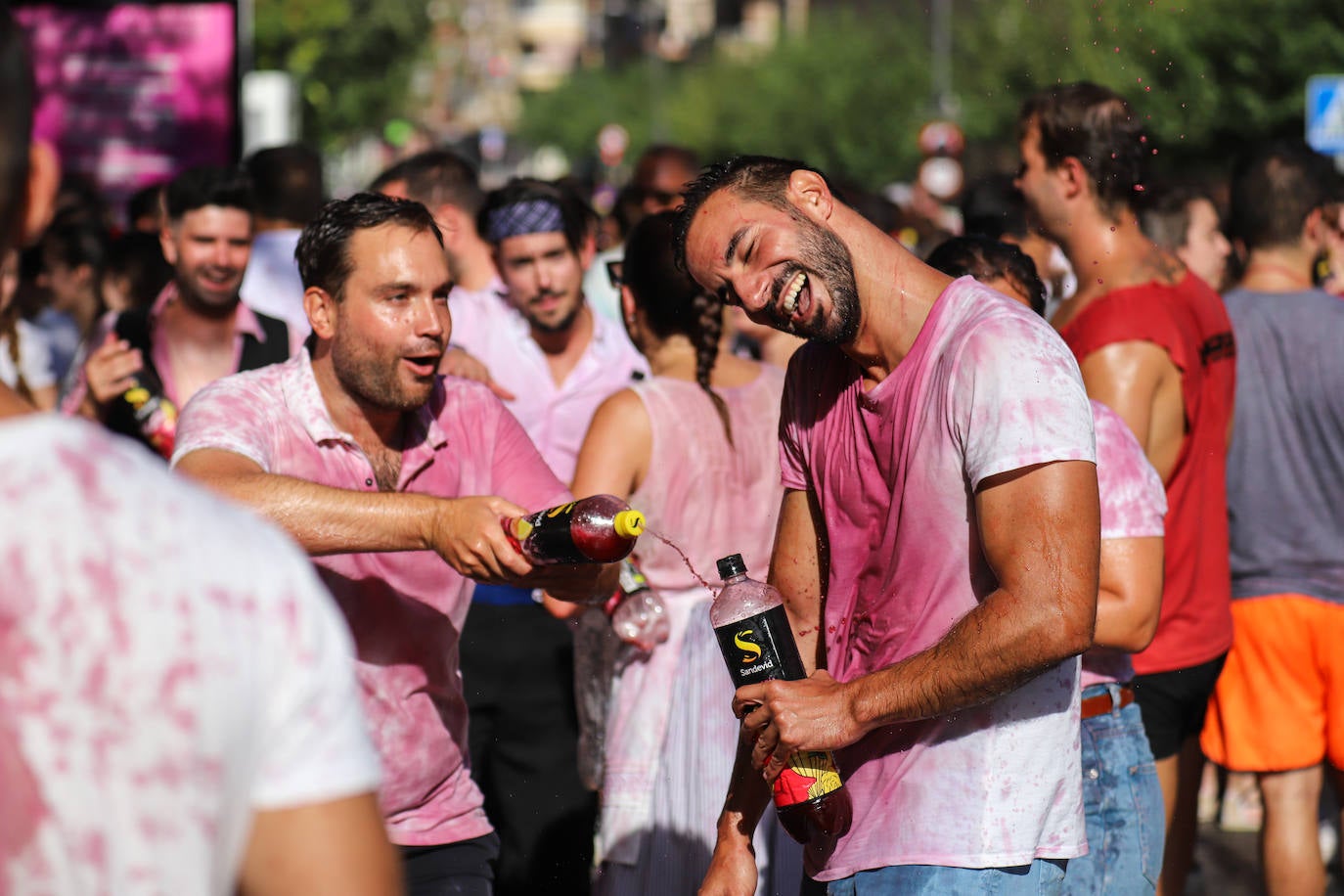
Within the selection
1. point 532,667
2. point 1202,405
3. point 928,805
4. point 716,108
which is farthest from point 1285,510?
point 716,108

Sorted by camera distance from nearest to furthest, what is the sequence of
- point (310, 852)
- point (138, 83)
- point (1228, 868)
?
point (310, 852)
point (1228, 868)
point (138, 83)

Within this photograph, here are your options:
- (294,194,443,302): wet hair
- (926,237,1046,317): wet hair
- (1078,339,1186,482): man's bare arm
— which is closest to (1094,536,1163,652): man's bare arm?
(926,237,1046,317): wet hair

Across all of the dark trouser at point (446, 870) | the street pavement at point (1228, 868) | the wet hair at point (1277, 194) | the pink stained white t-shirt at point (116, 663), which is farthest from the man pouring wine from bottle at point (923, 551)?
the street pavement at point (1228, 868)

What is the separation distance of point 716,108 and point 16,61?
56.1 meters

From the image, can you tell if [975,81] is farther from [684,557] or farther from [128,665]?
[128,665]

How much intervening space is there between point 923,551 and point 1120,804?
1.23m

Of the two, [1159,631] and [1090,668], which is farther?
[1159,631]

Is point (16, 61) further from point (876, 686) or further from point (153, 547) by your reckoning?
point (876, 686)

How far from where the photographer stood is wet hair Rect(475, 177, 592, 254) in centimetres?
595

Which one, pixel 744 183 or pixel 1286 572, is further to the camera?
pixel 1286 572

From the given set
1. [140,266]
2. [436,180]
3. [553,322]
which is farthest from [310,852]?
[140,266]

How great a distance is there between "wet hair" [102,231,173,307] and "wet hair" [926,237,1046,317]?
4320 millimetres

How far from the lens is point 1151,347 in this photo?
433 centimetres

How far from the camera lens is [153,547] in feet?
4.29
